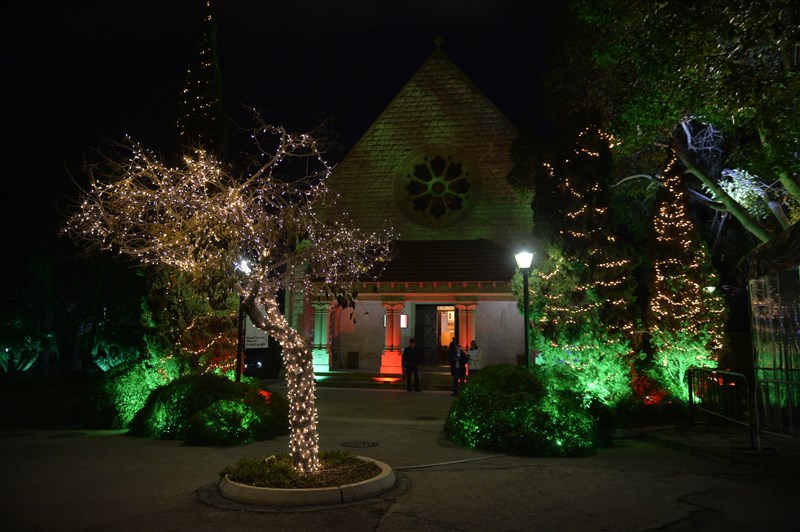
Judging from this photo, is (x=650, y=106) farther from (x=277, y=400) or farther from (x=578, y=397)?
(x=277, y=400)

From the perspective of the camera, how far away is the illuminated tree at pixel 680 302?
14.0m

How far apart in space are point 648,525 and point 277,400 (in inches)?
311

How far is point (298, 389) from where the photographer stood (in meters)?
7.43

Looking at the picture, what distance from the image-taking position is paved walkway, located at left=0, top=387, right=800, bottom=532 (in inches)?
240

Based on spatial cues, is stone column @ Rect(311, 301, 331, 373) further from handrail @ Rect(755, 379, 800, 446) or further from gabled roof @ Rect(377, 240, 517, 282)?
handrail @ Rect(755, 379, 800, 446)

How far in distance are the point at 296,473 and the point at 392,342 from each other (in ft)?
51.3

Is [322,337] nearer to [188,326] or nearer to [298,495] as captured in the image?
[188,326]

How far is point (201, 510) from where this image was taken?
6.48 m

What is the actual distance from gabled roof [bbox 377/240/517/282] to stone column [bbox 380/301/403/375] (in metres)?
1.10

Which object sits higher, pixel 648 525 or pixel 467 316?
pixel 467 316

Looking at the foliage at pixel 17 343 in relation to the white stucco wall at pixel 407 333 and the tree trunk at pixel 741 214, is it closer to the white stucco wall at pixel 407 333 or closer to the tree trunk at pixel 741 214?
the white stucco wall at pixel 407 333

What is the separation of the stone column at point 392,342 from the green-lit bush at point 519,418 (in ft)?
37.8

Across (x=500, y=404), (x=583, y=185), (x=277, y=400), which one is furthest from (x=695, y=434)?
(x=277, y=400)

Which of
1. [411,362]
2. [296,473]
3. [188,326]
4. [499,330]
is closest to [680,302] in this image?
[411,362]
